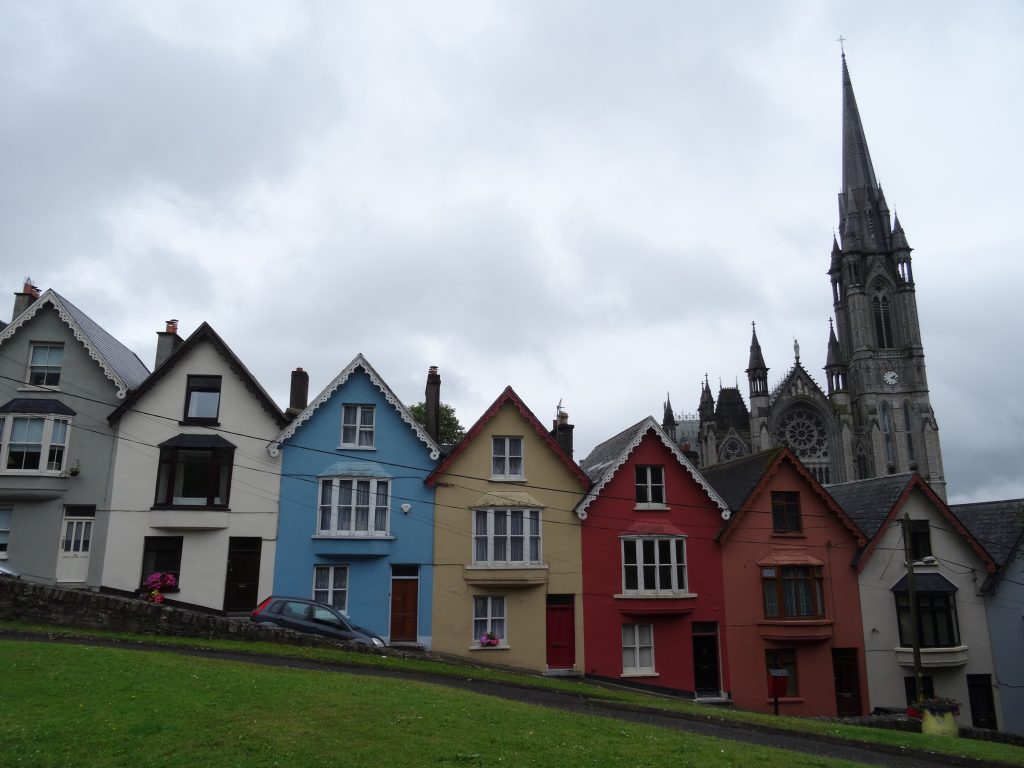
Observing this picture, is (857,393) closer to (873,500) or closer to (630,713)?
(873,500)

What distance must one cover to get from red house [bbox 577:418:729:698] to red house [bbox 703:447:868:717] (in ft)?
2.99

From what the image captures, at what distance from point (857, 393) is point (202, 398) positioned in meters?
85.8

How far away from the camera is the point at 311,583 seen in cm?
2805

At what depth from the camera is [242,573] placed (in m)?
28.1

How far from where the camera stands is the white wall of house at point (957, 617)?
98.9 feet

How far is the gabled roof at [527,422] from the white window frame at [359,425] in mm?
2950

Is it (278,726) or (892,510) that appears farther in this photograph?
(892,510)

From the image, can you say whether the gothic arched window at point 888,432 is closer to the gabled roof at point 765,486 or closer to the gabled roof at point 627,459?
the gabled roof at point 765,486

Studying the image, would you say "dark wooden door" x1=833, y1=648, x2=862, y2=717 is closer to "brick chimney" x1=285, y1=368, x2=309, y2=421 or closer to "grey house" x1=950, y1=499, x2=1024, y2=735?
"grey house" x1=950, y1=499, x2=1024, y2=735

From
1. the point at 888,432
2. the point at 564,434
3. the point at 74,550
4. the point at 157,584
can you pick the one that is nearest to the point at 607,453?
the point at 564,434

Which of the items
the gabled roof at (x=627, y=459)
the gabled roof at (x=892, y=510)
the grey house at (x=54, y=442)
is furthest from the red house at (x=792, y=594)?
the grey house at (x=54, y=442)

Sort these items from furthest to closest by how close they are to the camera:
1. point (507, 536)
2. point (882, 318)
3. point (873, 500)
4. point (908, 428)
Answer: point (882, 318) < point (908, 428) < point (873, 500) < point (507, 536)

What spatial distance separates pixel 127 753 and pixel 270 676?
5362 millimetres

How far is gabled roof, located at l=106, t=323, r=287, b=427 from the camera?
29.3 metres
